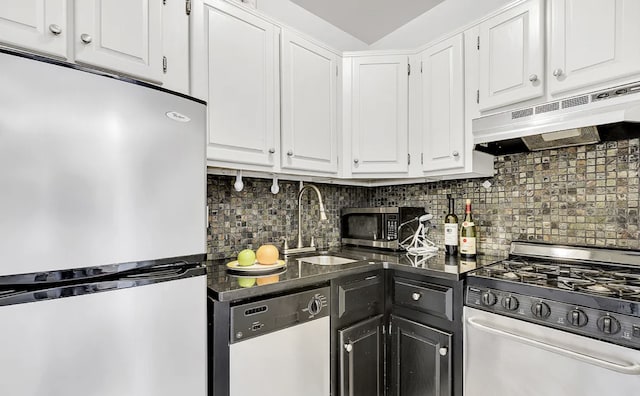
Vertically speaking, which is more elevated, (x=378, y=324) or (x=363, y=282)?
(x=363, y=282)

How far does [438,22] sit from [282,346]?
95.3 inches

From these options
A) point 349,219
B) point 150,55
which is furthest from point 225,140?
point 349,219

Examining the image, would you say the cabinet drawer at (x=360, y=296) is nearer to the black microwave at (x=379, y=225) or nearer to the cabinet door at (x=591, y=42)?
the black microwave at (x=379, y=225)

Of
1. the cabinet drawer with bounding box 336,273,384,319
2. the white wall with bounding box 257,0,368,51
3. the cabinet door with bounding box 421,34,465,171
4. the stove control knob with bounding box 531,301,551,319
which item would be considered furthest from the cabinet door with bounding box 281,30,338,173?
the stove control knob with bounding box 531,301,551,319

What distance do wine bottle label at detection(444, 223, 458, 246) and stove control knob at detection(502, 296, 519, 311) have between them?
2.16 ft

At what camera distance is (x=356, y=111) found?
6.74ft

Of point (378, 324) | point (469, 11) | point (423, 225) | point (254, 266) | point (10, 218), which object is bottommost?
point (378, 324)

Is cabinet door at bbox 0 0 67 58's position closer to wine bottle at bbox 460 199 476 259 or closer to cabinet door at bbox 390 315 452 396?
cabinet door at bbox 390 315 452 396

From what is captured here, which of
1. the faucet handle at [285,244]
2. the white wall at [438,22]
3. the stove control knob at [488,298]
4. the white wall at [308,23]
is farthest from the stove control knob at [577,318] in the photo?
the white wall at [308,23]

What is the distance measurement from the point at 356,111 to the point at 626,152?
1.42 m

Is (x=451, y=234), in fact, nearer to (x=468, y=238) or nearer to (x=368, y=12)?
(x=468, y=238)

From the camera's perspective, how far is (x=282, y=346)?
1291 millimetres

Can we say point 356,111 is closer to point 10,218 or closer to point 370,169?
point 370,169

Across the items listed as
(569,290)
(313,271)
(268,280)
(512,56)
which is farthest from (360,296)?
(512,56)
